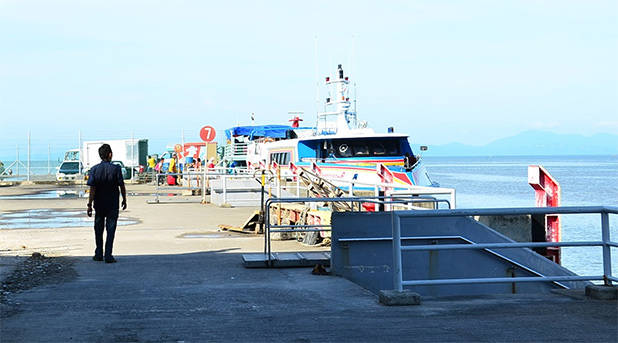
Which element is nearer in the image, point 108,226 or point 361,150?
point 108,226

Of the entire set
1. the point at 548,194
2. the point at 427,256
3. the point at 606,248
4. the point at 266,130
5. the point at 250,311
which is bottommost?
the point at 250,311

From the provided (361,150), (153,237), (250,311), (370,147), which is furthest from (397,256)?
(370,147)

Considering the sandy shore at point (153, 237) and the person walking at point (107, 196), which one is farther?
the sandy shore at point (153, 237)

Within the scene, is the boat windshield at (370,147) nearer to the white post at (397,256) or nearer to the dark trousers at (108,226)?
the dark trousers at (108,226)

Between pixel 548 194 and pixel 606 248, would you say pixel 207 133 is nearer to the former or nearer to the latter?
pixel 548 194

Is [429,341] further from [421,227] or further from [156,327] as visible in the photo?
[421,227]

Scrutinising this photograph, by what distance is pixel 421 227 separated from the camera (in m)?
11.6

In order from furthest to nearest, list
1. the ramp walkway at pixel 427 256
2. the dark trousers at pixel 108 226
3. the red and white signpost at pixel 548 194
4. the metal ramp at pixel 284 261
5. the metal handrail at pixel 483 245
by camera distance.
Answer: the red and white signpost at pixel 548 194, the dark trousers at pixel 108 226, the metal ramp at pixel 284 261, the ramp walkway at pixel 427 256, the metal handrail at pixel 483 245

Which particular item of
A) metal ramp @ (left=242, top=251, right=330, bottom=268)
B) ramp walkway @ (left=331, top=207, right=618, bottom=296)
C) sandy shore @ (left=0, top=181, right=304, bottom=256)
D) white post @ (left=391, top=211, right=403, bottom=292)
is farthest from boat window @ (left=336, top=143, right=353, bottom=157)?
white post @ (left=391, top=211, right=403, bottom=292)

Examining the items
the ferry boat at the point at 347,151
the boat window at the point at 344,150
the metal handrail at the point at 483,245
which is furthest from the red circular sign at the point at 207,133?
the metal handrail at the point at 483,245

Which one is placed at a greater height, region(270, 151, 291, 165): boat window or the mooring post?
region(270, 151, 291, 165): boat window

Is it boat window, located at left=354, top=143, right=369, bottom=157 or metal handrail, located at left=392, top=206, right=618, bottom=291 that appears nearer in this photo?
metal handrail, located at left=392, top=206, right=618, bottom=291

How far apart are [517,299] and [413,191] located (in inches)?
213

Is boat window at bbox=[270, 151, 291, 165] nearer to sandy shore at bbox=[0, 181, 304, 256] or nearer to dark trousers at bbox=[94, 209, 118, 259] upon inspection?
sandy shore at bbox=[0, 181, 304, 256]
